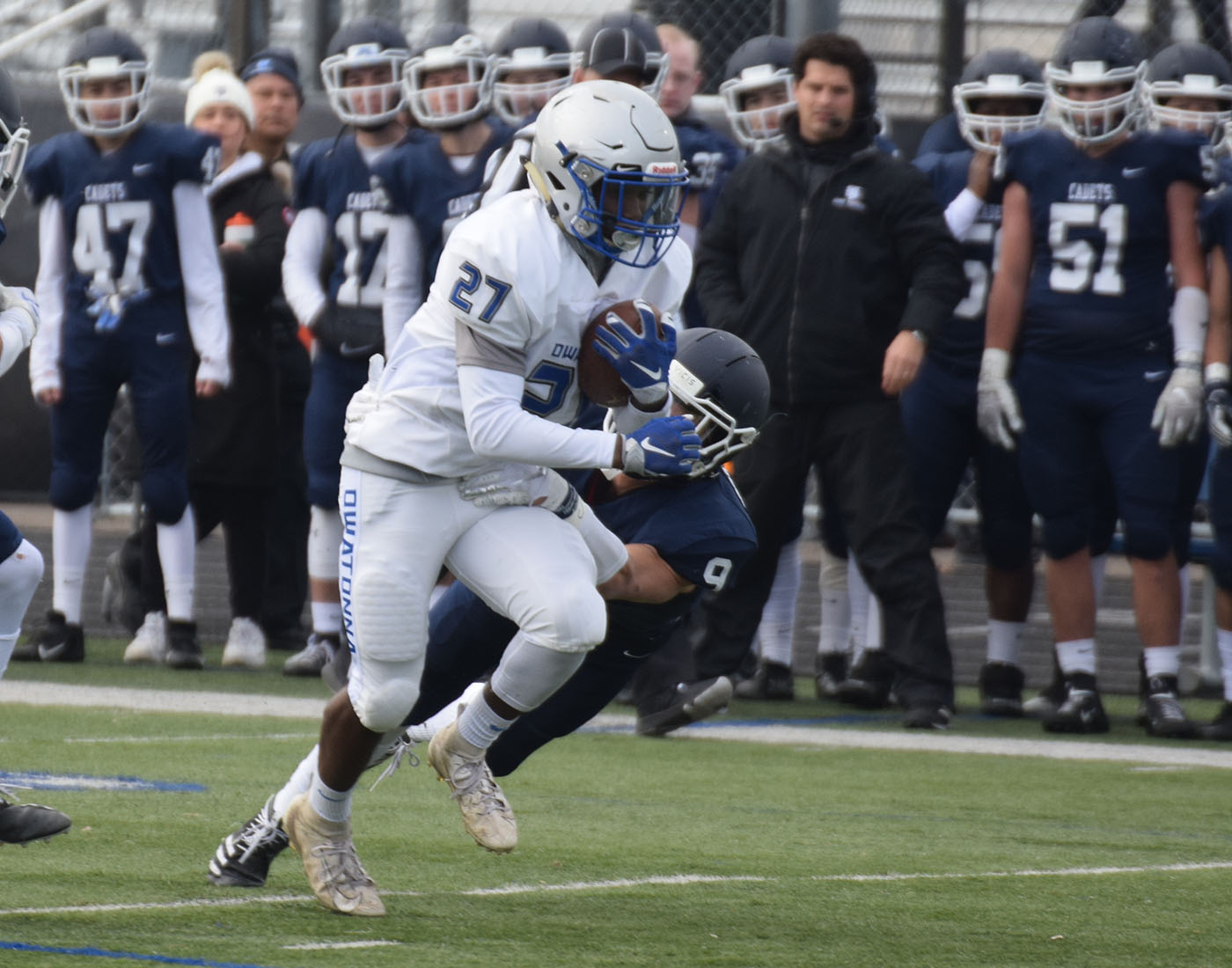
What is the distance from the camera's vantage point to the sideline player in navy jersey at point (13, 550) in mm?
3836

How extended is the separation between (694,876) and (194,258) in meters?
3.96

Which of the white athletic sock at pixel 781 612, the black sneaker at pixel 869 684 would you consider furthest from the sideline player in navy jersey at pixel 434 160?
the black sneaker at pixel 869 684

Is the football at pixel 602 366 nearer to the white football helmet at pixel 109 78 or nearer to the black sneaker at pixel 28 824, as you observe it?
the black sneaker at pixel 28 824

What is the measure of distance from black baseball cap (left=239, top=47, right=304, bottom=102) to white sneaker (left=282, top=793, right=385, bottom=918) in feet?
16.8

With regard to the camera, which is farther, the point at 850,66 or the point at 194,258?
the point at 194,258

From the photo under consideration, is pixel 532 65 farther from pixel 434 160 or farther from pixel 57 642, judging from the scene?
pixel 57 642

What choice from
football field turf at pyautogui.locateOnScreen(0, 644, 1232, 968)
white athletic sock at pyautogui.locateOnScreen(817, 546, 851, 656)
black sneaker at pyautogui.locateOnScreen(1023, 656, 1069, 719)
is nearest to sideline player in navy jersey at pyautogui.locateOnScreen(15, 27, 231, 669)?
football field turf at pyautogui.locateOnScreen(0, 644, 1232, 968)

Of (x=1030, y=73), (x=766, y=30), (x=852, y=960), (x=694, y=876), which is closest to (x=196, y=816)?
(x=694, y=876)

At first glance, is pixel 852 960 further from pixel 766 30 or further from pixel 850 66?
pixel 766 30

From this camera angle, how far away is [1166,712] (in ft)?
22.2

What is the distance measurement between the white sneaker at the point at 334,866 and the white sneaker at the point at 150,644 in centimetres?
419

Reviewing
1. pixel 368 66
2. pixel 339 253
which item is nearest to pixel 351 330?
pixel 339 253

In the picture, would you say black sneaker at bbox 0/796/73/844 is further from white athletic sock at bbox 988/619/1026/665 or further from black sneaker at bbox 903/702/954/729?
white athletic sock at bbox 988/619/1026/665

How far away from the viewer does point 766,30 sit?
11.5m
